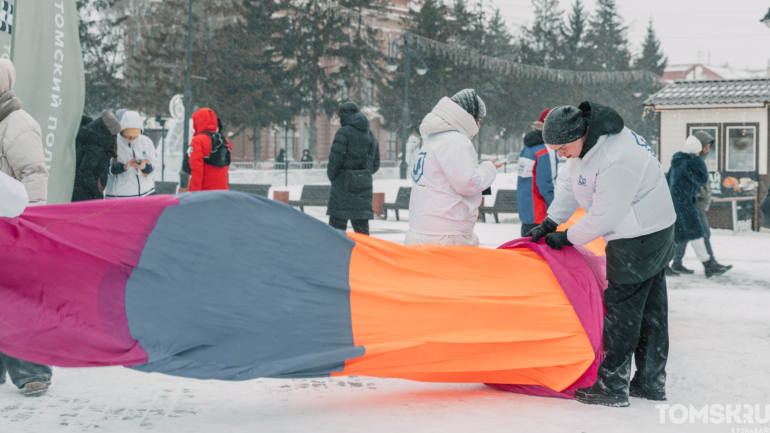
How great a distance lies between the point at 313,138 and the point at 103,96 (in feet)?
45.5

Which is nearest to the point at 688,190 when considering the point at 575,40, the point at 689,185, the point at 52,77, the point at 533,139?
the point at 689,185

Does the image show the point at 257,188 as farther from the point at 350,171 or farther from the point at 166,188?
the point at 350,171

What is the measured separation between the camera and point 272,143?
191 ft

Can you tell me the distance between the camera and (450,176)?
457 cm

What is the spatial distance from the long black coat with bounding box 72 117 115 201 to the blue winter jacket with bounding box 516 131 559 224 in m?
4.11

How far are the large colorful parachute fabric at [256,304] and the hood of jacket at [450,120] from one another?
1005 mm

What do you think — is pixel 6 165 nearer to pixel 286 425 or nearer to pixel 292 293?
pixel 292 293

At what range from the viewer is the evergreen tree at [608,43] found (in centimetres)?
6203

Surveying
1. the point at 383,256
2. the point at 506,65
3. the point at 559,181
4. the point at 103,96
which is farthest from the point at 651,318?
the point at 103,96

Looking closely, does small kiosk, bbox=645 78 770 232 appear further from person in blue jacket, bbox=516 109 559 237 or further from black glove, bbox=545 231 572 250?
black glove, bbox=545 231 572 250

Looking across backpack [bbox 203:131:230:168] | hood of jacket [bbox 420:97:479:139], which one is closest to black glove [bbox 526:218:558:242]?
hood of jacket [bbox 420:97:479:139]

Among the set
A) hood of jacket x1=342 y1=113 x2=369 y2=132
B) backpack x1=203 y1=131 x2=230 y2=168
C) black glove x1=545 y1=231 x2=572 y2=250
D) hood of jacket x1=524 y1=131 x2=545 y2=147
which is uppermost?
hood of jacket x1=342 y1=113 x2=369 y2=132

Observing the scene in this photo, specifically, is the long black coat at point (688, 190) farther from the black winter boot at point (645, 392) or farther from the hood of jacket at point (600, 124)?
the hood of jacket at point (600, 124)

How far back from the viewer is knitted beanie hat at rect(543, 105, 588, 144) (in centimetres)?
389
